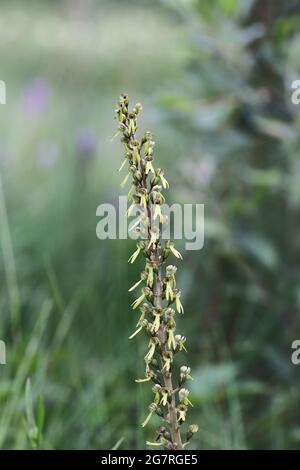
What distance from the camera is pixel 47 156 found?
3.23 m

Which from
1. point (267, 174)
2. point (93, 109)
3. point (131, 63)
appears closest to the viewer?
point (267, 174)

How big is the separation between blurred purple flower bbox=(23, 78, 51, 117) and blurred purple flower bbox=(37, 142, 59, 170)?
258mm

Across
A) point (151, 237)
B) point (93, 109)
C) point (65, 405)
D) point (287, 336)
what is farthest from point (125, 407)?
point (93, 109)

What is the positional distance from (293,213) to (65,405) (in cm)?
75

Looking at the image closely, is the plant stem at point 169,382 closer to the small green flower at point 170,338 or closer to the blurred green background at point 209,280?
the small green flower at point 170,338

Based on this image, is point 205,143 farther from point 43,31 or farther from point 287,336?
point 43,31

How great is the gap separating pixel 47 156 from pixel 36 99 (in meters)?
0.63

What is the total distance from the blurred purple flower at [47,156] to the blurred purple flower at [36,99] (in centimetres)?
26

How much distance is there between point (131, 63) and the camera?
7.71 metres

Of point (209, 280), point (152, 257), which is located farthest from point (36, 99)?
point (152, 257)

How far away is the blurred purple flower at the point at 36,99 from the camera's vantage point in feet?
11.9

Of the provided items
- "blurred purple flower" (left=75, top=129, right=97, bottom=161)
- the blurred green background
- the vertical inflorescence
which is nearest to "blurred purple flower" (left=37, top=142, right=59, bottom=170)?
"blurred purple flower" (left=75, top=129, right=97, bottom=161)

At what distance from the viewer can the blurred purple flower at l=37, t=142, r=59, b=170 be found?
314 centimetres

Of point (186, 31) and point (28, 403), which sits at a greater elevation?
point (186, 31)
